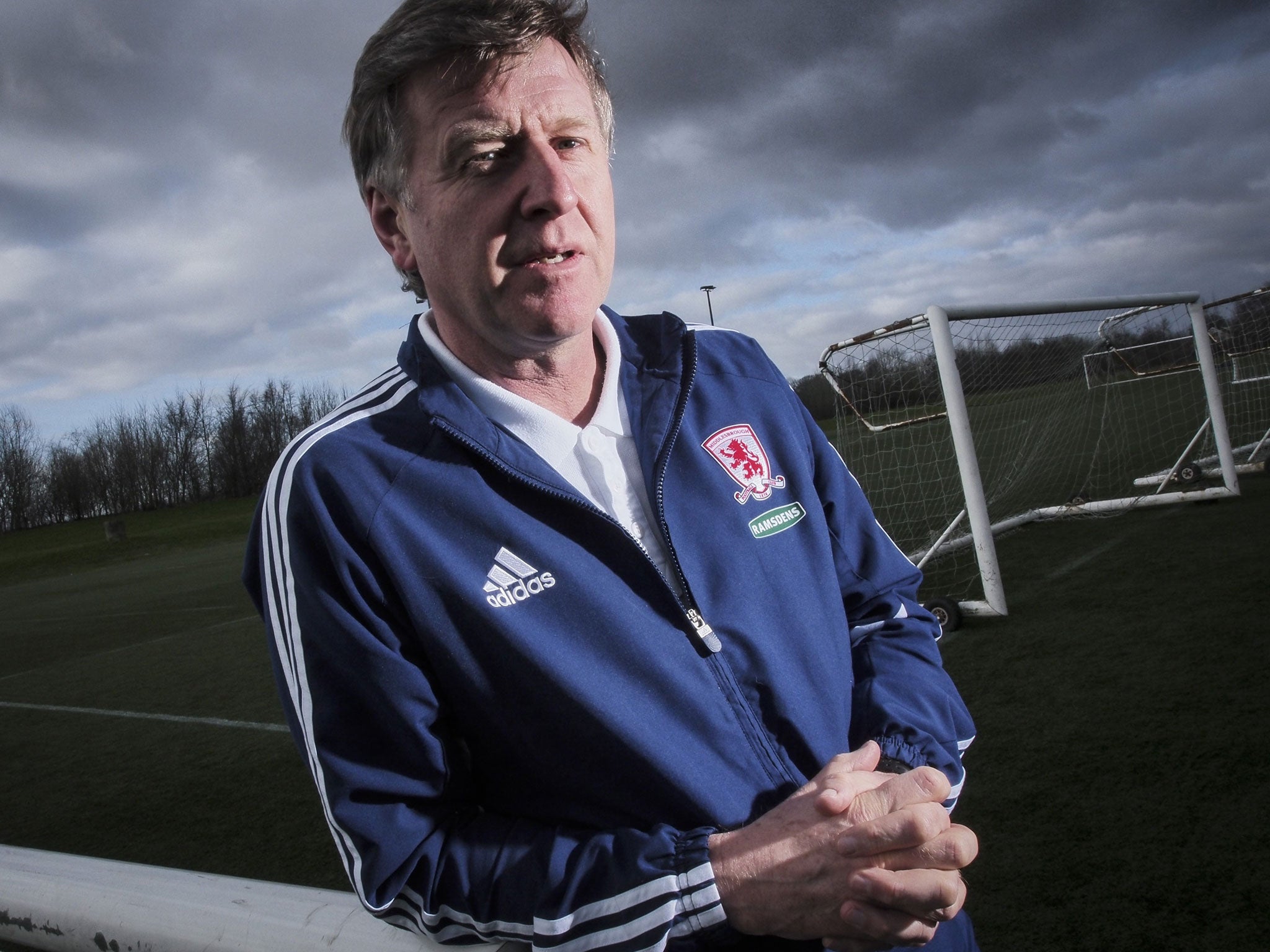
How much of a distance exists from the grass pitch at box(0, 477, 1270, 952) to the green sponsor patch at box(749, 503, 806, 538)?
1.68 meters

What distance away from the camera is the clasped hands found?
3.28 feet

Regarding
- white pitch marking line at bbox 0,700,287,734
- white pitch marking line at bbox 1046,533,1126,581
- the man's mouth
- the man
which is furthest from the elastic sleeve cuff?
white pitch marking line at bbox 1046,533,1126,581

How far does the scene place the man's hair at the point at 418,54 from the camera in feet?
4.34

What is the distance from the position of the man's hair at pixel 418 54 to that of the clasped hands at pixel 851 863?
40.9 inches

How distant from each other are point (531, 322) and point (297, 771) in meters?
4.27

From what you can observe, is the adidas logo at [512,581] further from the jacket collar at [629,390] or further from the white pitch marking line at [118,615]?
the white pitch marking line at [118,615]

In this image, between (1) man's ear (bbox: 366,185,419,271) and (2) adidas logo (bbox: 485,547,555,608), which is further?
(1) man's ear (bbox: 366,185,419,271)

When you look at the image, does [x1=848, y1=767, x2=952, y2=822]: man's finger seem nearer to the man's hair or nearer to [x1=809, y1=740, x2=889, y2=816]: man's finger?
[x1=809, y1=740, x2=889, y2=816]: man's finger

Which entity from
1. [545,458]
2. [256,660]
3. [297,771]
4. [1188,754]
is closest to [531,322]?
[545,458]

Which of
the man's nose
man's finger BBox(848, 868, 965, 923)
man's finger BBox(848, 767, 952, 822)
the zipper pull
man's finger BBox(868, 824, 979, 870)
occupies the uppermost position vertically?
the man's nose

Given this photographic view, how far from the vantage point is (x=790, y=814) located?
1066mm

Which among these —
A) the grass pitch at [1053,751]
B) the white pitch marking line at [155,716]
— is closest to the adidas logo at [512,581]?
the grass pitch at [1053,751]

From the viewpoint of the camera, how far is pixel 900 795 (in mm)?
1051

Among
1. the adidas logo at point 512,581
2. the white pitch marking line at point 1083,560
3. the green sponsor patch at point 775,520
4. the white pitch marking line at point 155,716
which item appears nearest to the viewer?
the adidas logo at point 512,581
